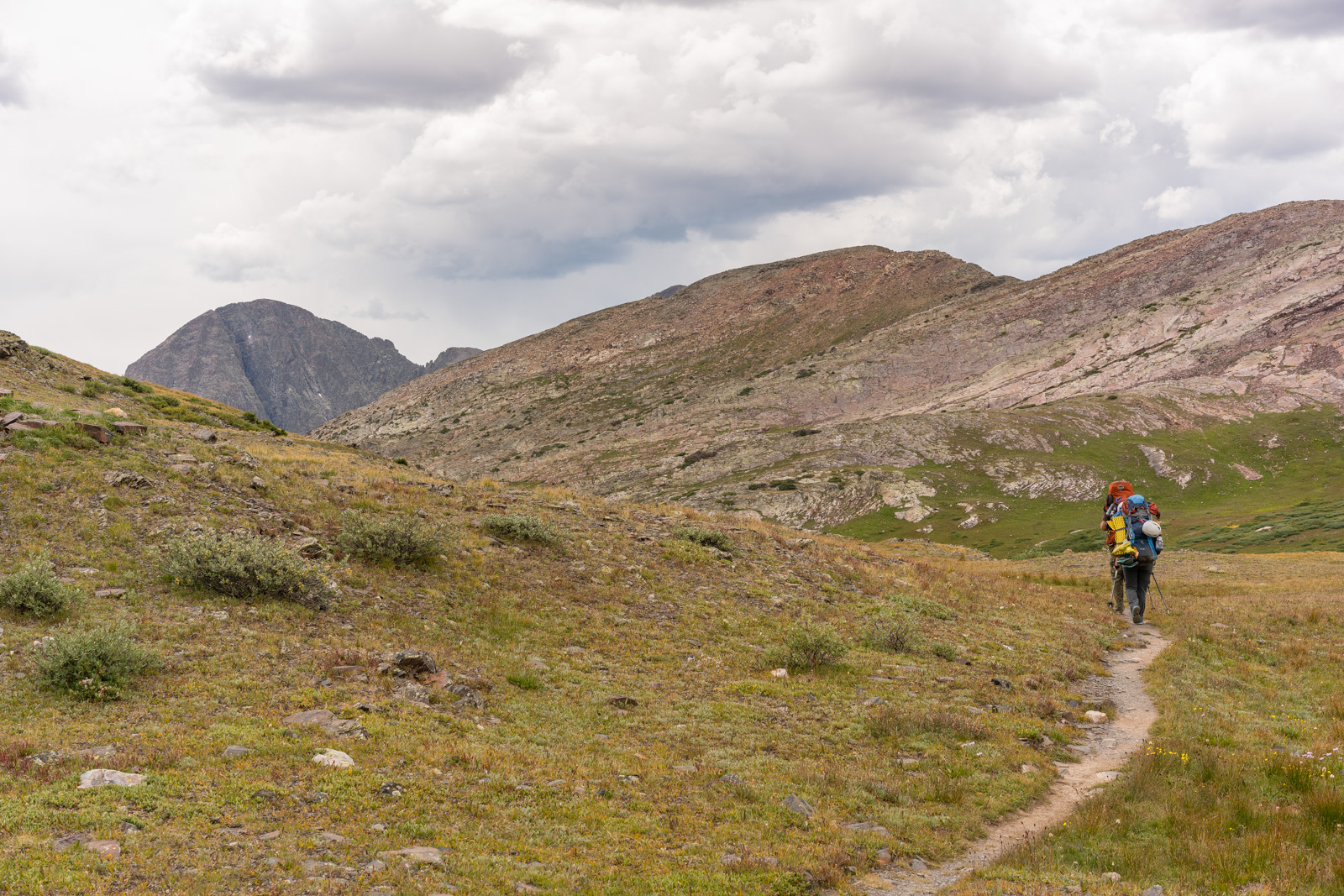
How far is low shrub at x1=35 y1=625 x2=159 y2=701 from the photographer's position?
31.2 feet

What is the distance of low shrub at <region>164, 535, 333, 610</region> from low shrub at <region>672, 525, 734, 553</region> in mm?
12060

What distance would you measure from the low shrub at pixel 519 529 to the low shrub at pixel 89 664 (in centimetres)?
1071

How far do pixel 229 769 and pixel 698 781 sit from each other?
5.47 meters

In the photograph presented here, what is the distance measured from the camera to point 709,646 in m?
16.0

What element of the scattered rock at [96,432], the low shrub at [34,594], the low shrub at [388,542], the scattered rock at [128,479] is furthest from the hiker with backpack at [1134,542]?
the scattered rock at [96,432]

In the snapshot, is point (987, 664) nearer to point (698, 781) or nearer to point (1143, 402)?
point (698, 781)

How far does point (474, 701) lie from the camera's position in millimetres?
11500

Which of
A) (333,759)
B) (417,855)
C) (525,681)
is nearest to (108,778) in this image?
(333,759)

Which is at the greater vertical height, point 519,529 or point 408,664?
point 519,529

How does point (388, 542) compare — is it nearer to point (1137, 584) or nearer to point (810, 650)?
point (810, 650)

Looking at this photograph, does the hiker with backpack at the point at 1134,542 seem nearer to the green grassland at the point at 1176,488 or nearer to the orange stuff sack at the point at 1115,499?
the orange stuff sack at the point at 1115,499

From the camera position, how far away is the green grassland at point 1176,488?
2211 inches

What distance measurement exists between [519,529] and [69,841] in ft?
46.7

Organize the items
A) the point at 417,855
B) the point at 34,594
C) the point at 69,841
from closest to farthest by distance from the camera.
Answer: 1. the point at 69,841
2. the point at 417,855
3. the point at 34,594
